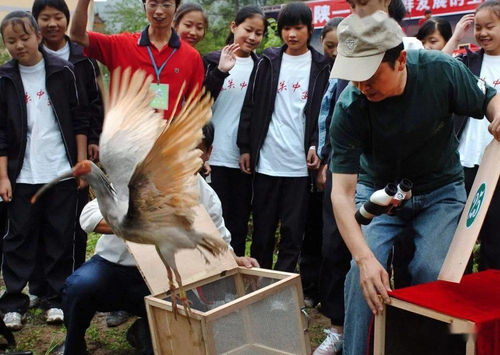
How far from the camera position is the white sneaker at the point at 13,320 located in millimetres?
3946

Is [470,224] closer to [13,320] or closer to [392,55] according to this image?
[392,55]

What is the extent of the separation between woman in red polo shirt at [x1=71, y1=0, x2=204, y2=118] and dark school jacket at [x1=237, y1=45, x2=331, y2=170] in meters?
0.40

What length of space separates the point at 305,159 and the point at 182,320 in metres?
1.86

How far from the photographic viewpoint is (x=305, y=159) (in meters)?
4.18

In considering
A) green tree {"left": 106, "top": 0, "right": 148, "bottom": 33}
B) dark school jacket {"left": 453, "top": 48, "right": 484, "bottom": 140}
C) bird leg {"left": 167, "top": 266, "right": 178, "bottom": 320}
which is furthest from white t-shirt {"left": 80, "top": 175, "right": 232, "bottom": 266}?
green tree {"left": 106, "top": 0, "right": 148, "bottom": 33}

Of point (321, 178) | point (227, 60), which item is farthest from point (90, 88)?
point (321, 178)

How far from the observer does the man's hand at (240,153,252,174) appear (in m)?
4.27

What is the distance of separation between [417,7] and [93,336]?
7.56 m

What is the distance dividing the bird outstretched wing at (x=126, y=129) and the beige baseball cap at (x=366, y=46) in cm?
95

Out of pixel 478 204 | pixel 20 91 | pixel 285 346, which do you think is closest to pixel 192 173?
pixel 285 346

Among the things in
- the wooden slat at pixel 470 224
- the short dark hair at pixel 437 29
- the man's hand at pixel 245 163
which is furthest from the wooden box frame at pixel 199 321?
the short dark hair at pixel 437 29

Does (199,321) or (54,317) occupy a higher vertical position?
(199,321)

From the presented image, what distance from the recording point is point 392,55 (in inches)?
98.3

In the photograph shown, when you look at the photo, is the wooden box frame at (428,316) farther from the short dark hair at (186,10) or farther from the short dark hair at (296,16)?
the short dark hair at (186,10)
